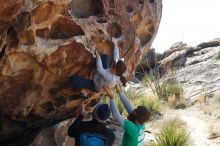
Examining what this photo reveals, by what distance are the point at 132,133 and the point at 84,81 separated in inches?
44.6

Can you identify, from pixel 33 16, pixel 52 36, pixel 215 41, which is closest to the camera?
pixel 33 16

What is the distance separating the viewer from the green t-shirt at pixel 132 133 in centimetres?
586

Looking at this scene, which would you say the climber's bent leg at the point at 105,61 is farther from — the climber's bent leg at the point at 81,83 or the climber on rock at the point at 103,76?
the climber's bent leg at the point at 81,83

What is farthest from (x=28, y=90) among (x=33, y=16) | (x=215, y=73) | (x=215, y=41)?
(x=215, y=41)

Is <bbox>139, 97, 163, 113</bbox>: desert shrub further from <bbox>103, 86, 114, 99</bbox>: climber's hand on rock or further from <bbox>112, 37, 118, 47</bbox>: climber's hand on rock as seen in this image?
<bbox>103, 86, 114, 99</bbox>: climber's hand on rock

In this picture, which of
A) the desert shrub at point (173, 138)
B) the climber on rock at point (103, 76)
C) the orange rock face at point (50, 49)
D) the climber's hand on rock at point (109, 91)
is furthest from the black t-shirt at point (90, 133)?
the desert shrub at point (173, 138)

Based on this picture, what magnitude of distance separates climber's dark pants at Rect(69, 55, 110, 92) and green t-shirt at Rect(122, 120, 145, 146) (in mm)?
902

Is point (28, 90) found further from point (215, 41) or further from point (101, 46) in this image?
point (215, 41)

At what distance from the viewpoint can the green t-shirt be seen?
5.86 meters

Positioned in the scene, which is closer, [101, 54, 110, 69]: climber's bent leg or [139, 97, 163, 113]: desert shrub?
[101, 54, 110, 69]: climber's bent leg

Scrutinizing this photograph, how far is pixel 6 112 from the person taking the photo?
7.16m

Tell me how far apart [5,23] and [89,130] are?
5.13 feet

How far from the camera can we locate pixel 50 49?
6.38m

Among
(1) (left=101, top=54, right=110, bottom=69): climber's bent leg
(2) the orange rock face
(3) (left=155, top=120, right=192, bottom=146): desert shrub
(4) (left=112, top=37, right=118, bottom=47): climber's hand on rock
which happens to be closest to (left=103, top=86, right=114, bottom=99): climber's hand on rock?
(1) (left=101, top=54, right=110, bottom=69): climber's bent leg
